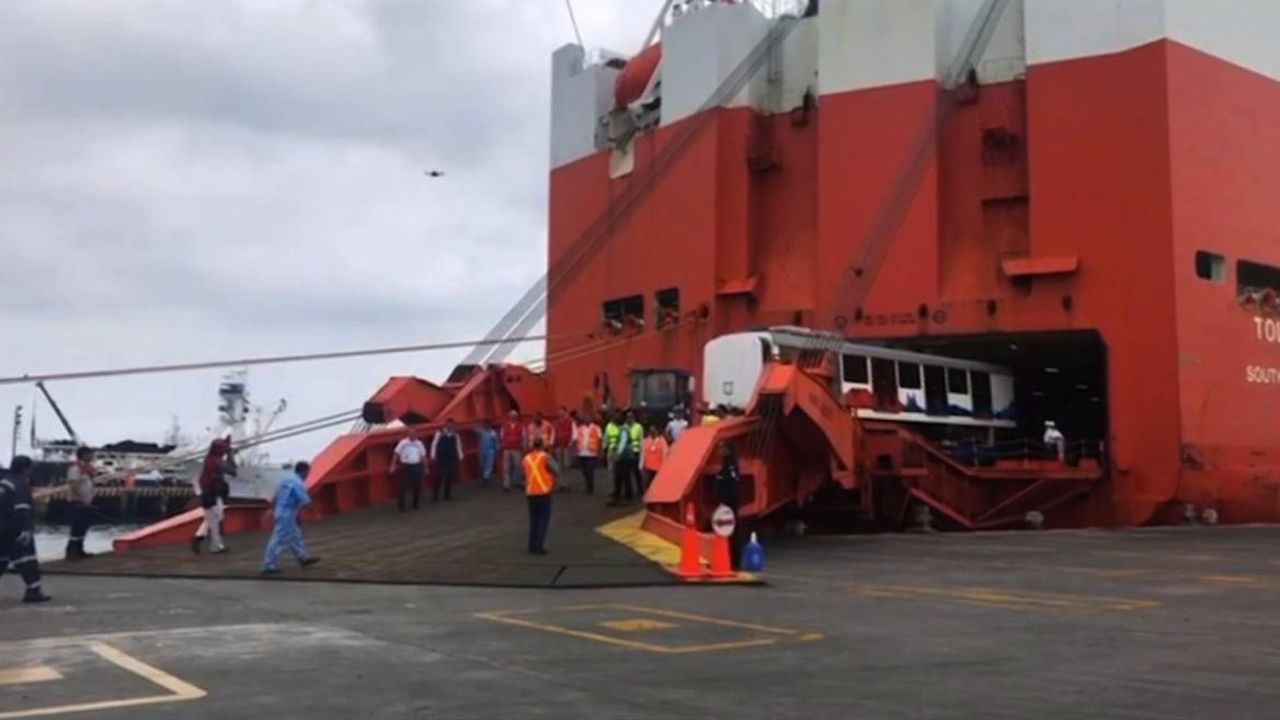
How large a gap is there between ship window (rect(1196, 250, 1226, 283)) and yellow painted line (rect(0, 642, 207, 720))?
25.2 meters

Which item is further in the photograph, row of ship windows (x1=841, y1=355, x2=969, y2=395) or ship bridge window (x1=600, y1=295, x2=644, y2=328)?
ship bridge window (x1=600, y1=295, x2=644, y2=328)

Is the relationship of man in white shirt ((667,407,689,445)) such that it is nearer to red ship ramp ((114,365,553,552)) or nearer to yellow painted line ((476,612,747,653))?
red ship ramp ((114,365,553,552))

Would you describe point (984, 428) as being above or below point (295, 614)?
above

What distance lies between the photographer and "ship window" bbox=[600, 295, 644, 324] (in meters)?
35.5

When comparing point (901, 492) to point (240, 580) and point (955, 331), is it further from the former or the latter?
point (240, 580)

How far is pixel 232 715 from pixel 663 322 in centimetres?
2722

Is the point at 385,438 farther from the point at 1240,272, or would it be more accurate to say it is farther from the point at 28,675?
the point at 1240,272

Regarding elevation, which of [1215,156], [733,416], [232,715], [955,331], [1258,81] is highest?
[1258,81]

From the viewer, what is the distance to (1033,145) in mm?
29094

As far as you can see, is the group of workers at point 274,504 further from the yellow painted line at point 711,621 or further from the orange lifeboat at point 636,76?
the orange lifeboat at point 636,76

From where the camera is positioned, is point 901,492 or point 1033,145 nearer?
point 901,492

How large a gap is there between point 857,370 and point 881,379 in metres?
0.87

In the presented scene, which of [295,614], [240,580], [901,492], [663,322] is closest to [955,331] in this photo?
[901,492]

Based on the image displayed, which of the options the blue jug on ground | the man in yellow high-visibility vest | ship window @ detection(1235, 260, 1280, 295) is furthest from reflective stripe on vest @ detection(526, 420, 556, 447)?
ship window @ detection(1235, 260, 1280, 295)
